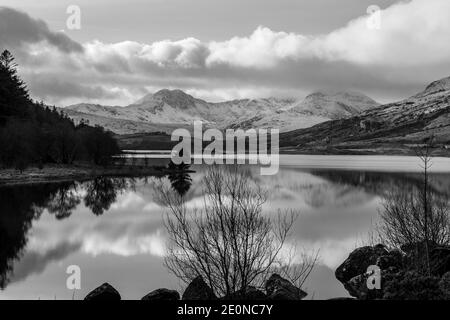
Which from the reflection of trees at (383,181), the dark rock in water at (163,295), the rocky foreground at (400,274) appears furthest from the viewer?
the reflection of trees at (383,181)

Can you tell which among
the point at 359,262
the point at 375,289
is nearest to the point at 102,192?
the point at 359,262

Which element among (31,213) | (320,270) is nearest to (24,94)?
(31,213)

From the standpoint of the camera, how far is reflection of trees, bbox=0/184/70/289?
39.3m

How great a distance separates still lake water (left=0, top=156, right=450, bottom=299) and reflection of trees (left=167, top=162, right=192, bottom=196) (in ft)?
7.61

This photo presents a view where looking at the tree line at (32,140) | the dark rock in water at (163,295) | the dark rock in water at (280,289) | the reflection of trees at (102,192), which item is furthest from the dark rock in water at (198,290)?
the tree line at (32,140)

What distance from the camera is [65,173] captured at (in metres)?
113

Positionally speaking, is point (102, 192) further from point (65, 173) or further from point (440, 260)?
point (440, 260)

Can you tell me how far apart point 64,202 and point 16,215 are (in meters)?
14.1

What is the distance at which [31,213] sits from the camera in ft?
204

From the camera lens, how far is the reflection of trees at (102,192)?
71688 millimetres

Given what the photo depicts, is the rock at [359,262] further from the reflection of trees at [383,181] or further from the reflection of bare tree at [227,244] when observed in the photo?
the reflection of trees at [383,181]

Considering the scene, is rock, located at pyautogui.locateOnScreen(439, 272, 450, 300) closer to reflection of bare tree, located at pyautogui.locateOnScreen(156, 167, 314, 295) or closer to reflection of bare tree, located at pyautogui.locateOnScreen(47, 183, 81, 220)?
reflection of bare tree, located at pyautogui.locateOnScreen(156, 167, 314, 295)

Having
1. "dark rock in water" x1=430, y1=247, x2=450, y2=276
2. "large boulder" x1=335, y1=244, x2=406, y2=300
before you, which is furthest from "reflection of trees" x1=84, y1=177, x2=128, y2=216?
"dark rock in water" x1=430, y1=247, x2=450, y2=276

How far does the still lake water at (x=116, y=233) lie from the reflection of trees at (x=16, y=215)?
3.2 inches
